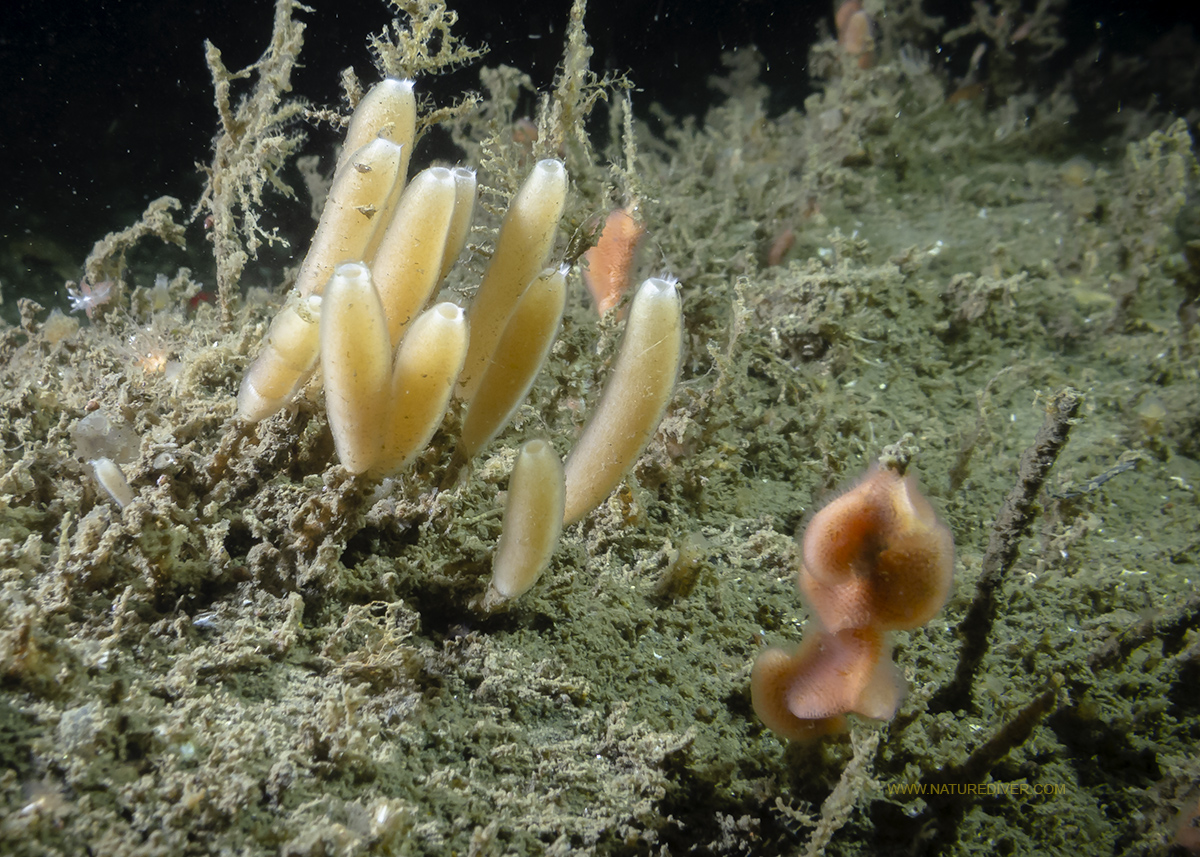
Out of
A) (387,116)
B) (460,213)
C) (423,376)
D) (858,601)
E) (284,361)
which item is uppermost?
(387,116)

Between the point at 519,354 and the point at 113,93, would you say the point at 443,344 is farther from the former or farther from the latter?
the point at 113,93

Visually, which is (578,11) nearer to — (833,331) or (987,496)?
(833,331)

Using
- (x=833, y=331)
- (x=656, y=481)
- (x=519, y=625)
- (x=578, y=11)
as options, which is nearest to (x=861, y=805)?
(x=519, y=625)

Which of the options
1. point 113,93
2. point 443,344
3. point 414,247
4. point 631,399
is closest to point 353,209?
point 414,247

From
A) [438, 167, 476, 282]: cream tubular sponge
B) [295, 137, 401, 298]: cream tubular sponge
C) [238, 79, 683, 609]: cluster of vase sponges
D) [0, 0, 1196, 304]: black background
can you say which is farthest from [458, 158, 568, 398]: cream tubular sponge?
[0, 0, 1196, 304]: black background

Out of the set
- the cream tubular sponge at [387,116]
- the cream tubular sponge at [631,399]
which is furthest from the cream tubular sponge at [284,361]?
the cream tubular sponge at [631,399]

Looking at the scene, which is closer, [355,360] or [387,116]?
[355,360]

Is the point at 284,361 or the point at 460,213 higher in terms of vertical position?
the point at 460,213
